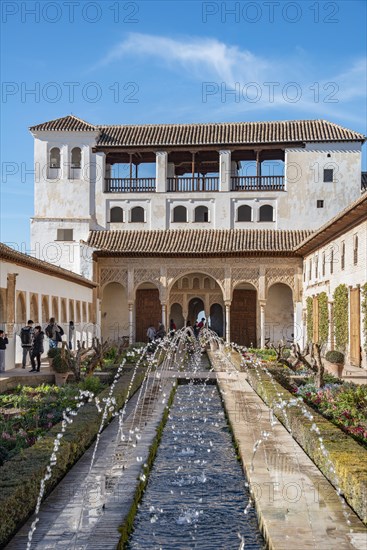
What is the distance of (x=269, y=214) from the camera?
34812mm

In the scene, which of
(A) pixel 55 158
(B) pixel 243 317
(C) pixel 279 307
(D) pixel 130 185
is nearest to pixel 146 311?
(B) pixel 243 317

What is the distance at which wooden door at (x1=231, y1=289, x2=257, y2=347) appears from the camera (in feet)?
116

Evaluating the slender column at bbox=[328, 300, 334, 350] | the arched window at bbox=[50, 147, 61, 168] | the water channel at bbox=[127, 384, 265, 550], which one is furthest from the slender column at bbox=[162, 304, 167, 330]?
the water channel at bbox=[127, 384, 265, 550]

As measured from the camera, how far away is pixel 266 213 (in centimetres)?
3481

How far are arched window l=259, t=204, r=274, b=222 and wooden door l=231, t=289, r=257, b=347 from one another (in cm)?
362

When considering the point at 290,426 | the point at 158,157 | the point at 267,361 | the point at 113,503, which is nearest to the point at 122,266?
the point at 158,157

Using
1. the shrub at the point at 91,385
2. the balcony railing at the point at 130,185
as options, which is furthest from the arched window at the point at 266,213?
the shrub at the point at 91,385

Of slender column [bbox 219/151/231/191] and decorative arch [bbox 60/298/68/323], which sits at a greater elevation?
slender column [bbox 219/151/231/191]

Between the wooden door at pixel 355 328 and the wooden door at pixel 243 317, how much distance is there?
1278 cm

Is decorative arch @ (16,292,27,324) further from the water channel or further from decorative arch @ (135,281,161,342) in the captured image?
decorative arch @ (135,281,161,342)

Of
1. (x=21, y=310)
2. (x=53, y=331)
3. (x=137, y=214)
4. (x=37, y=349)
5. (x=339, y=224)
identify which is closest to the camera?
(x=37, y=349)

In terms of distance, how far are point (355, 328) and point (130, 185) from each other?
16.9 m

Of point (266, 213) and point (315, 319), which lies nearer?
point (315, 319)

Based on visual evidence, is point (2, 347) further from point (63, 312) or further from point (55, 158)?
point (55, 158)
